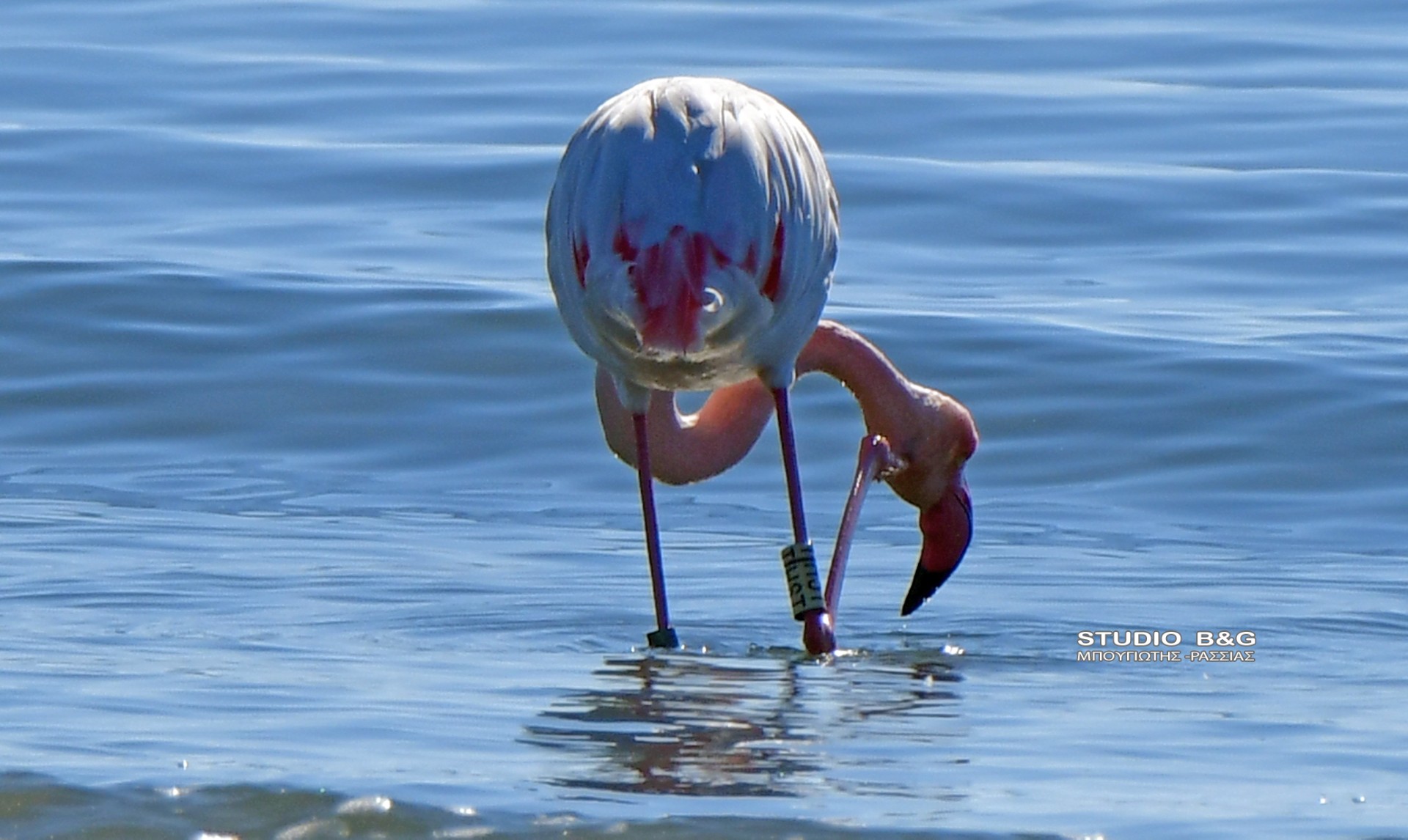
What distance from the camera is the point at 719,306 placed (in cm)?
573

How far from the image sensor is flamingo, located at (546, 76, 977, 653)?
5688 mm

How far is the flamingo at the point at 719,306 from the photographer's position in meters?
5.69

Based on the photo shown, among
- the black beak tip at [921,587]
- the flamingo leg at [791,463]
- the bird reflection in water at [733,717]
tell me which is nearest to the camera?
the bird reflection in water at [733,717]

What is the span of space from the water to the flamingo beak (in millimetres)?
79

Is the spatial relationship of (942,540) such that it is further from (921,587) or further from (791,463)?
(791,463)

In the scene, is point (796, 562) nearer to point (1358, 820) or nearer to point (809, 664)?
point (809, 664)

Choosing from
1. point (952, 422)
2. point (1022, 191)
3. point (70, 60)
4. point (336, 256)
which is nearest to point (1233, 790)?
point (952, 422)

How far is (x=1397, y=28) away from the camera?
19391 millimetres

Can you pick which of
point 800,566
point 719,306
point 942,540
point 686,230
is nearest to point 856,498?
point 942,540

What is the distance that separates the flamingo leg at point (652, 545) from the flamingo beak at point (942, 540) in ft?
2.22

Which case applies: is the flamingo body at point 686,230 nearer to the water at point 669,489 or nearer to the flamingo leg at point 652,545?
Result: the flamingo leg at point 652,545

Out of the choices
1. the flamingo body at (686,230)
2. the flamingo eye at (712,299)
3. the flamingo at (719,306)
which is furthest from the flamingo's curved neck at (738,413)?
the flamingo eye at (712,299)

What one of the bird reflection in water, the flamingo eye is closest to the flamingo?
the flamingo eye

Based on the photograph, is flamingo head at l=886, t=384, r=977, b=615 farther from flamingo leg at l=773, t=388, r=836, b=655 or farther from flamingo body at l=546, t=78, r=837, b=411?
flamingo body at l=546, t=78, r=837, b=411
